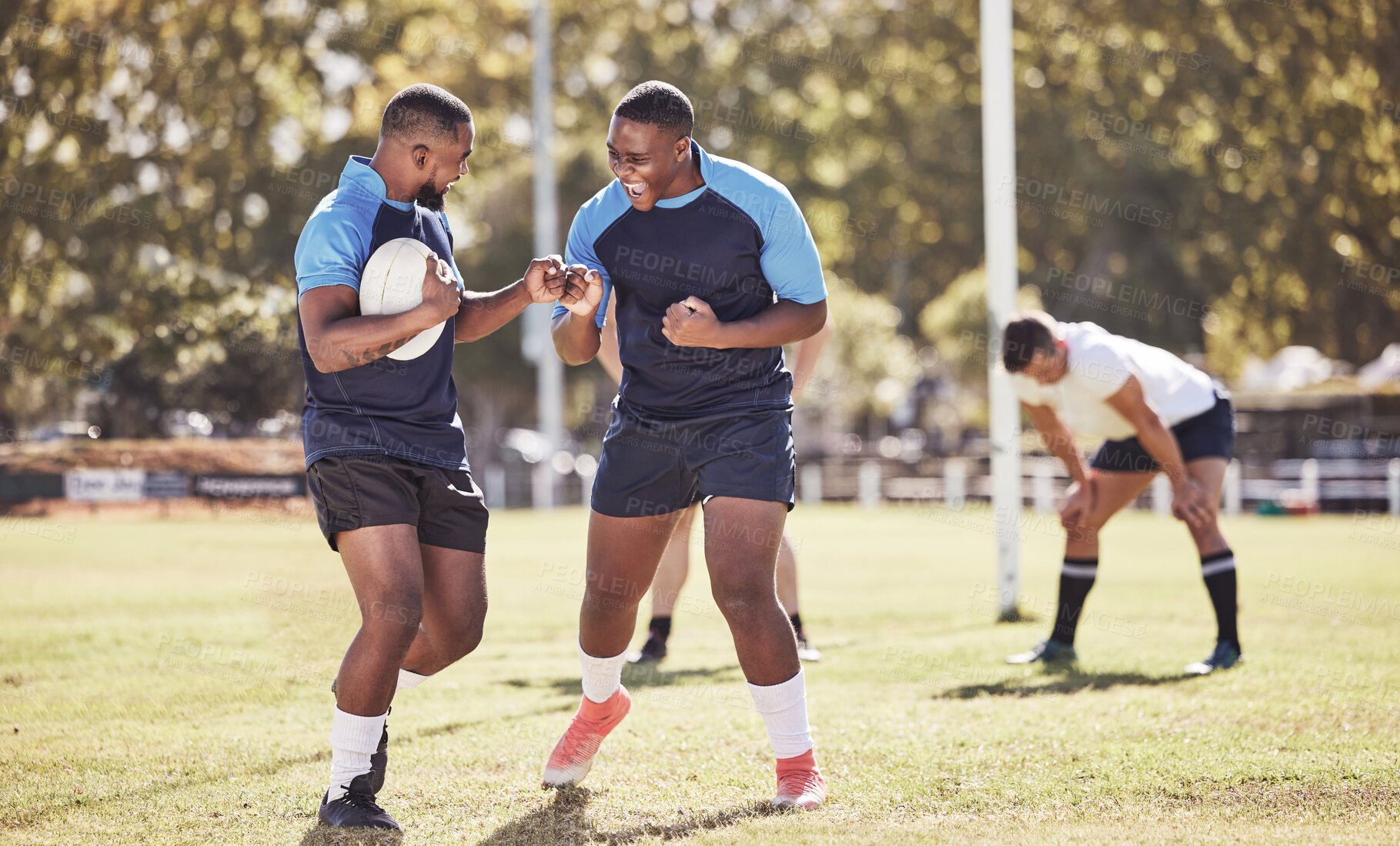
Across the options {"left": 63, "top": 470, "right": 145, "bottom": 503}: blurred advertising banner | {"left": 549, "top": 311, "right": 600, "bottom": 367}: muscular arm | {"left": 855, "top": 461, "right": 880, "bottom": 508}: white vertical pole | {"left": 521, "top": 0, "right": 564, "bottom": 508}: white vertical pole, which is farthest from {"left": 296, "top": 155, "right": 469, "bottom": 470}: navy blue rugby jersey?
{"left": 855, "top": 461, "right": 880, "bottom": 508}: white vertical pole

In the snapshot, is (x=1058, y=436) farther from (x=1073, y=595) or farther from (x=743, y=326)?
(x=743, y=326)

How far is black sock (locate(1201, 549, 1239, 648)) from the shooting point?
22.5 feet

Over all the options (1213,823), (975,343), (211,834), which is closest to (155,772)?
(211,834)

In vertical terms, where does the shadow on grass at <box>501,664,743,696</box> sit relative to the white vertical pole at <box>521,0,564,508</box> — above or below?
below

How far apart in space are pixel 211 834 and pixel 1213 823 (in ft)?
9.60

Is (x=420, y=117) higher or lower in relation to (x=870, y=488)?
higher

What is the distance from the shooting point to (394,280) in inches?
149

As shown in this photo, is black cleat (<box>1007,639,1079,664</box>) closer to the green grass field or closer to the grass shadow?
the green grass field

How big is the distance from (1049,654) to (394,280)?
4.67 meters

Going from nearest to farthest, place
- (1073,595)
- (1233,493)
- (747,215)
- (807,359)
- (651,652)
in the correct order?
(747,215) < (807,359) < (1073,595) < (651,652) < (1233,493)

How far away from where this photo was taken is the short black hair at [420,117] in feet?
12.6

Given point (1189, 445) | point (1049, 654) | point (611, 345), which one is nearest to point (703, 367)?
point (611, 345)

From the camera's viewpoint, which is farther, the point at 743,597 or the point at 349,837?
the point at 743,597

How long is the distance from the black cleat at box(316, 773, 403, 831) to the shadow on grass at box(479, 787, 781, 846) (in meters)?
0.33
